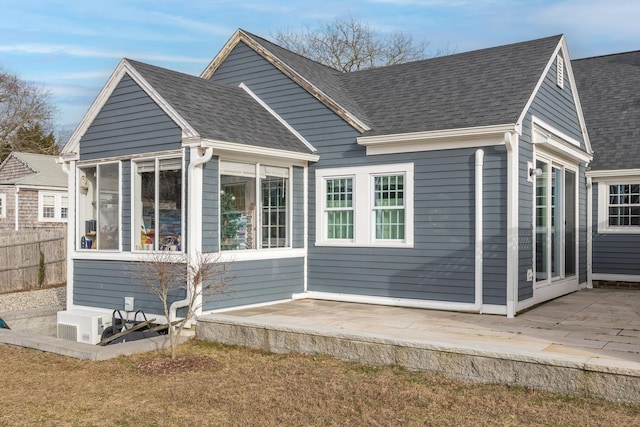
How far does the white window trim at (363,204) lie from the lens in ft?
33.3

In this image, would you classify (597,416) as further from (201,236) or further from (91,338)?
(91,338)

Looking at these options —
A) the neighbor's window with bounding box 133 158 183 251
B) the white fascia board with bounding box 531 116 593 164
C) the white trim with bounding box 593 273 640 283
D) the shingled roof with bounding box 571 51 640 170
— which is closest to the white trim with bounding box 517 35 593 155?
the white fascia board with bounding box 531 116 593 164

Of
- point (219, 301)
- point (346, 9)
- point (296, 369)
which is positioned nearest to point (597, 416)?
point (296, 369)

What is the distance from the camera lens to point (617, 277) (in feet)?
43.4

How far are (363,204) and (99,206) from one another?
14.9 ft

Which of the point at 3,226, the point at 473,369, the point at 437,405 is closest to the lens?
the point at 437,405

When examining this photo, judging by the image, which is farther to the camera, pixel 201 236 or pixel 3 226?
pixel 3 226

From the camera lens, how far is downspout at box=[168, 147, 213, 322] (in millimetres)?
8953

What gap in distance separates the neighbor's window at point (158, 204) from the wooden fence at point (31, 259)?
8493 millimetres

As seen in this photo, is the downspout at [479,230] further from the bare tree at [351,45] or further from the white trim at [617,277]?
the bare tree at [351,45]

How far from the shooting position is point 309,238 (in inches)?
441

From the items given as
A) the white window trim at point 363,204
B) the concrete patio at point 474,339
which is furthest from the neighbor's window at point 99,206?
the white window trim at point 363,204

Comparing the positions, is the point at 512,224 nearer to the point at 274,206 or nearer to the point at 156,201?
the point at 274,206

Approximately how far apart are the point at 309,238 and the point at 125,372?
188 inches
